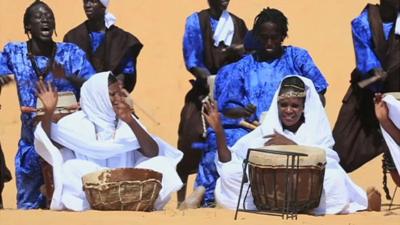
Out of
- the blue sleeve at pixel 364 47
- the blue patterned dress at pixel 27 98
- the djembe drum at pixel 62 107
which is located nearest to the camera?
the djembe drum at pixel 62 107

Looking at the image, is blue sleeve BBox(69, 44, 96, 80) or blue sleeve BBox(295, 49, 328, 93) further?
blue sleeve BBox(69, 44, 96, 80)

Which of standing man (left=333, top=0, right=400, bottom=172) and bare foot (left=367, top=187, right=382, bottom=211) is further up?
standing man (left=333, top=0, right=400, bottom=172)

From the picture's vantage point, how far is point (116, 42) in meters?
14.3

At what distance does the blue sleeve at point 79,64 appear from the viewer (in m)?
13.5

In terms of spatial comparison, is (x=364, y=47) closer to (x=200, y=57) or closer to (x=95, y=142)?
(x=200, y=57)

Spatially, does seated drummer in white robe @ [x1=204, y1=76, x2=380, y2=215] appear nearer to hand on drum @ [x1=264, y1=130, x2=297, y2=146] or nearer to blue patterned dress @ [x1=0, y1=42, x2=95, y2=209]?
hand on drum @ [x1=264, y1=130, x2=297, y2=146]

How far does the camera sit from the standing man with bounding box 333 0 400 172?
45.1ft

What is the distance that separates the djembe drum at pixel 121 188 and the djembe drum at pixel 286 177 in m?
0.76

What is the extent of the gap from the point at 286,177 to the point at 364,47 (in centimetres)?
223

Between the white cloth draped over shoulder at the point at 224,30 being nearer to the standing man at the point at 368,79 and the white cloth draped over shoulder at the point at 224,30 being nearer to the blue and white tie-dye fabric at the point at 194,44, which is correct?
the blue and white tie-dye fabric at the point at 194,44

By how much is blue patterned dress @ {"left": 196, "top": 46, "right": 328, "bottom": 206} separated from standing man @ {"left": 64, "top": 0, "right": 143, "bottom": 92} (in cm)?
106

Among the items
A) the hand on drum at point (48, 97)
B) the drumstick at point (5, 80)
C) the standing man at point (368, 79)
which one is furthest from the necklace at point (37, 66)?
the standing man at point (368, 79)

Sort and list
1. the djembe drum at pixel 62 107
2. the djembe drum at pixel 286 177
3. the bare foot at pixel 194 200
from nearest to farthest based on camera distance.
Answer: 1. the djembe drum at pixel 286 177
2. the djembe drum at pixel 62 107
3. the bare foot at pixel 194 200

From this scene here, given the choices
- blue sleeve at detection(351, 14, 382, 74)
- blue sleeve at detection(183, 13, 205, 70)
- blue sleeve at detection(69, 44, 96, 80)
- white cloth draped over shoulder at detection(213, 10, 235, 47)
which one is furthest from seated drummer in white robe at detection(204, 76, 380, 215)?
white cloth draped over shoulder at detection(213, 10, 235, 47)
